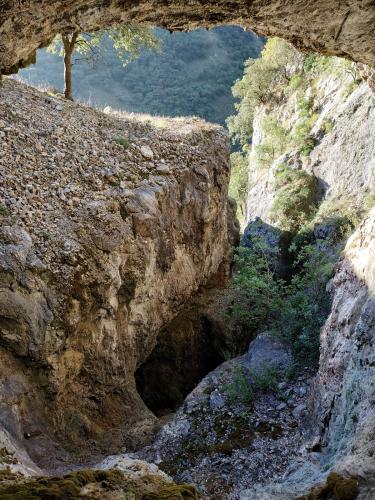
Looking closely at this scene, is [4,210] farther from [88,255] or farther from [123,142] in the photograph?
[123,142]

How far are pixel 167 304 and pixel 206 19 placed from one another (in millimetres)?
7552

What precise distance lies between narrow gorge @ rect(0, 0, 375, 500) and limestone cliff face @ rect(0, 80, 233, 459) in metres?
0.04

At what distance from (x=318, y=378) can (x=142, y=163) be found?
6.29 meters

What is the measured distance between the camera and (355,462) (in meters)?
3.98

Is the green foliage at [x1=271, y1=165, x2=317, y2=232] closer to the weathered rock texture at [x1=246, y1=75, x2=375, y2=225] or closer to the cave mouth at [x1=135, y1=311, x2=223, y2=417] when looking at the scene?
the weathered rock texture at [x1=246, y1=75, x2=375, y2=225]

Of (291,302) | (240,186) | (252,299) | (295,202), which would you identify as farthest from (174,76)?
(291,302)

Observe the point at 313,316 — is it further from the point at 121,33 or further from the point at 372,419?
the point at 121,33

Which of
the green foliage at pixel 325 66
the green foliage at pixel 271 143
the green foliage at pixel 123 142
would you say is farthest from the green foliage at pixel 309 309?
the green foliage at pixel 271 143

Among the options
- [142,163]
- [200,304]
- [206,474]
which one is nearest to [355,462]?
[206,474]

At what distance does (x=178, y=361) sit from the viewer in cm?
1320

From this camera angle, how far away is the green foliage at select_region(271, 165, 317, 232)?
16.0m

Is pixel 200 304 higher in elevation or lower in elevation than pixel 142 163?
lower

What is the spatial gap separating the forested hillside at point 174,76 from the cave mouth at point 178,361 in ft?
102

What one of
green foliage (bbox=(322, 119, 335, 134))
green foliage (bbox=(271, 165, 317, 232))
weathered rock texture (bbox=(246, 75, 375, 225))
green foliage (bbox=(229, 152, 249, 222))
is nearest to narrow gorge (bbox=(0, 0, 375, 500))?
weathered rock texture (bbox=(246, 75, 375, 225))
